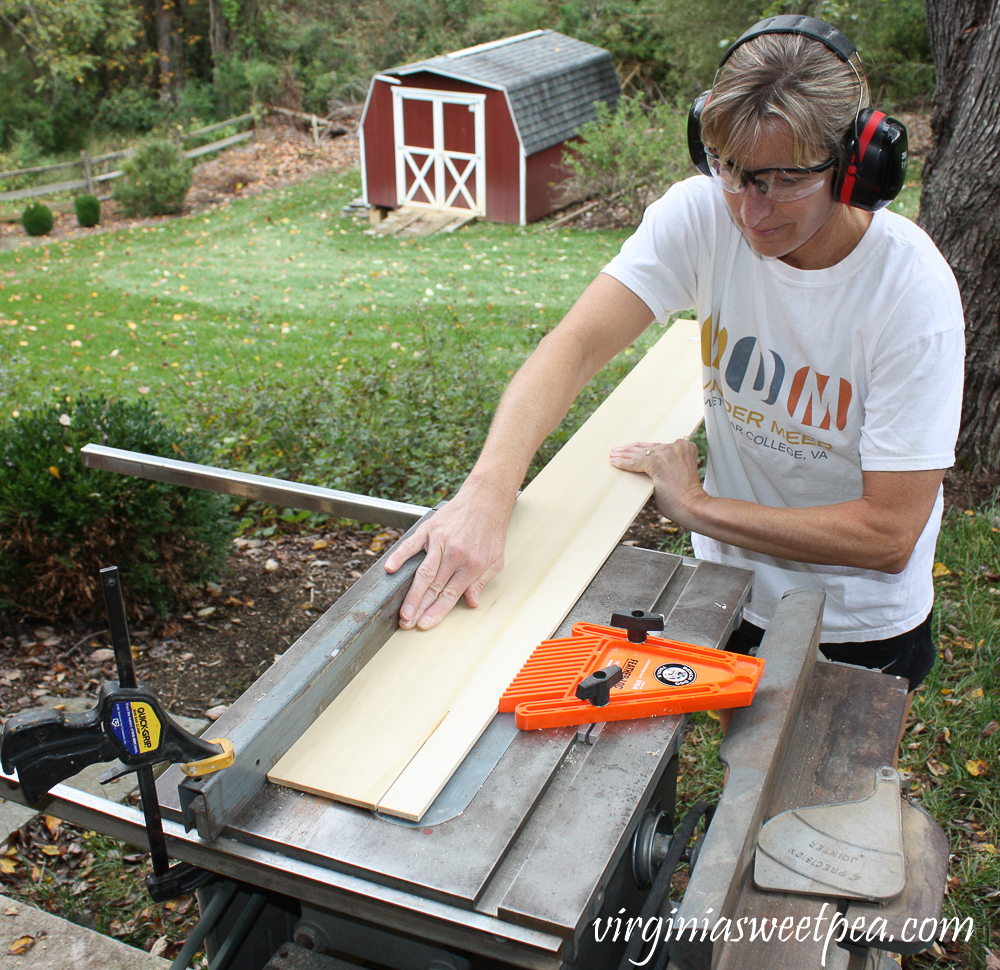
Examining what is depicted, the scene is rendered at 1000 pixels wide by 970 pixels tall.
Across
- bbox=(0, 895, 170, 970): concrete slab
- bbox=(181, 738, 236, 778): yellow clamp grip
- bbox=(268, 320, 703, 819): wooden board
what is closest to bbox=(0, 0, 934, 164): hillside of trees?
bbox=(268, 320, 703, 819): wooden board

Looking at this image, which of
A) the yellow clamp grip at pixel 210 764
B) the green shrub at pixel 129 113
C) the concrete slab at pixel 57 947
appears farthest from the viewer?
the green shrub at pixel 129 113

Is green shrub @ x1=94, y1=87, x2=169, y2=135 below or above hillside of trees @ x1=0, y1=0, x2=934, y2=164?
below

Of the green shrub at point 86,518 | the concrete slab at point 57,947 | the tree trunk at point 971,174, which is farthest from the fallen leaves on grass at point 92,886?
the tree trunk at point 971,174

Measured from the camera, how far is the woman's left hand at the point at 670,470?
2320mm

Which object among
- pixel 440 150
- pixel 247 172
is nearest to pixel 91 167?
pixel 247 172

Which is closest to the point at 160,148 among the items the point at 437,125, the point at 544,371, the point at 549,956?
the point at 437,125

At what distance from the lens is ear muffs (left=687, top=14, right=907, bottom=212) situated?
72.2 inches

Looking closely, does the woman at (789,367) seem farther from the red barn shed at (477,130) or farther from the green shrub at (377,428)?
the red barn shed at (477,130)

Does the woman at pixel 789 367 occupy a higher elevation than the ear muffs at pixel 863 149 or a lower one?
lower

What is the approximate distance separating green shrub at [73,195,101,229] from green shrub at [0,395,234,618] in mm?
18063

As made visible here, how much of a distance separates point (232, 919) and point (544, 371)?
142 cm

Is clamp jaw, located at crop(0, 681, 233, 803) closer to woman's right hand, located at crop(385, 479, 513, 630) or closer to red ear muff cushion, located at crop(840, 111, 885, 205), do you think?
woman's right hand, located at crop(385, 479, 513, 630)

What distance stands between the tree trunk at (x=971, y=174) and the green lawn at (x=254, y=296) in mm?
4039

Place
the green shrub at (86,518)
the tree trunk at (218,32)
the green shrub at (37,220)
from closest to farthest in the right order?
the green shrub at (86,518) → the green shrub at (37,220) → the tree trunk at (218,32)
